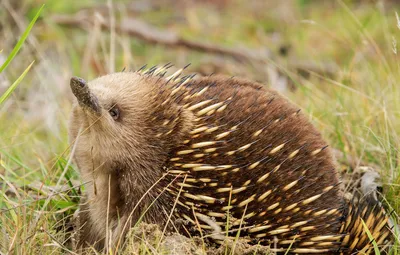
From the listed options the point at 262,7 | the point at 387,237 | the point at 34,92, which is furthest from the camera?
the point at 262,7

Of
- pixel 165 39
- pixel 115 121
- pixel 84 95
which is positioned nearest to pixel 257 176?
pixel 115 121

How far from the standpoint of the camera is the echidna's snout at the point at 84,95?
252 cm

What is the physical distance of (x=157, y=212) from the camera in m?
2.69

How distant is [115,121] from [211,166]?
460mm

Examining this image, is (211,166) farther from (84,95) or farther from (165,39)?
(165,39)

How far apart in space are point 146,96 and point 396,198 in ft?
4.25

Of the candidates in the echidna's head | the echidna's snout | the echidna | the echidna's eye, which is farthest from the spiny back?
the echidna's snout

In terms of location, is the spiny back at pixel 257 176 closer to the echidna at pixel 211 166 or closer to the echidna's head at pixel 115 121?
the echidna at pixel 211 166

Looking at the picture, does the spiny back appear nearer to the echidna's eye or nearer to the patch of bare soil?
the patch of bare soil

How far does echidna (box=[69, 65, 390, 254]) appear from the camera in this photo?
2.64 m

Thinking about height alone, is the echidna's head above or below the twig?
above

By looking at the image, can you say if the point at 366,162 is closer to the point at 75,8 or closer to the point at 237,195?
the point at 237,195

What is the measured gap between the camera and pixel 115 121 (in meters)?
2.74

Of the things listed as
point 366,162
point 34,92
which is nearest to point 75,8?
point 34,92
